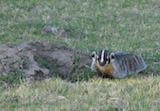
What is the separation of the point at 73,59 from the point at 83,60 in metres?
0.21

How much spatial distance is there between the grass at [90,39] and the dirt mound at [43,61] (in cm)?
62

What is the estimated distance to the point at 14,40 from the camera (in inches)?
514

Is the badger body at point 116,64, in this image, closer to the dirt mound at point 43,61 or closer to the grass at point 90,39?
the grass at point 90,39

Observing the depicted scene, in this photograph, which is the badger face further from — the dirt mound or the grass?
the dirt mound

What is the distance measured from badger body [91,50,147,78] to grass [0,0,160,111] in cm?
19

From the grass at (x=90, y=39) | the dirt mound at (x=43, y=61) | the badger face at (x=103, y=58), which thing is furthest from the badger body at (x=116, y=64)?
the dirt mound at (x=43, y=61)

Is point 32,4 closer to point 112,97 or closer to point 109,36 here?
point 109,36

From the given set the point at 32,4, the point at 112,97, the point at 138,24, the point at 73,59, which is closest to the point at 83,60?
the point at 73,59

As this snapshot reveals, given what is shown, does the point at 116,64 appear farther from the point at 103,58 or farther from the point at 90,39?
the point at 90,39

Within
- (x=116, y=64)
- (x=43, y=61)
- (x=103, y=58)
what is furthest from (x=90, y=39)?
(x=103, y=58)

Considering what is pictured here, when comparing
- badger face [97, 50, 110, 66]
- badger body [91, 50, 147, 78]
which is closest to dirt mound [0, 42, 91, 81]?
badger body [91, 50, 147, 78]

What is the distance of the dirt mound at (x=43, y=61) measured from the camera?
959 centimetres

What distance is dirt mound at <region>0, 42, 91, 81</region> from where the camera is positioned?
31.4 feet

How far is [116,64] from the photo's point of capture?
9984 mm
